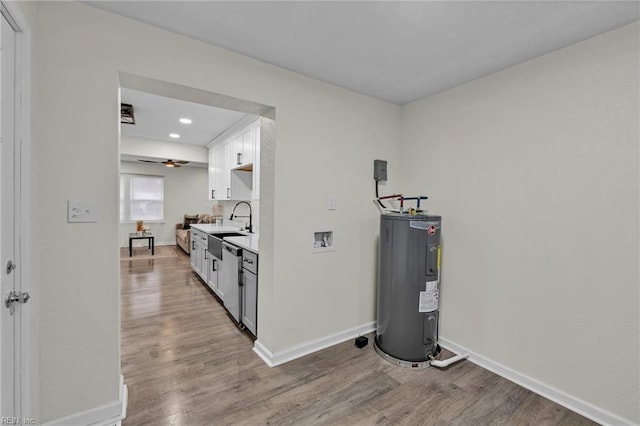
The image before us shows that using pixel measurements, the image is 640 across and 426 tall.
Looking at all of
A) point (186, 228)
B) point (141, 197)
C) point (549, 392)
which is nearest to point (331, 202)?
point (549, 392)

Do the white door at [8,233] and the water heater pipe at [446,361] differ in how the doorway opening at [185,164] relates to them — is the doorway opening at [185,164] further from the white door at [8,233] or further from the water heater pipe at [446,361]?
the water heater pipe at [446,361]

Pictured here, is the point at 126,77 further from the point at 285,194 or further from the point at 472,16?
the point at 472,16

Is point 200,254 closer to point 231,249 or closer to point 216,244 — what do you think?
point 216,244

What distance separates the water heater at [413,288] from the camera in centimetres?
222

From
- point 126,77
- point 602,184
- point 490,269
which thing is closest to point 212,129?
point 126,77

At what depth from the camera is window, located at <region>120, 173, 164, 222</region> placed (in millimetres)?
7223

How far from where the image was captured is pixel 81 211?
1534mm

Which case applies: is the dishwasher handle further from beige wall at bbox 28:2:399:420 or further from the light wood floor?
the light wood floor

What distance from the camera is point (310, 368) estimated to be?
2189 mm

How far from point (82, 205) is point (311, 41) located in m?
1.69

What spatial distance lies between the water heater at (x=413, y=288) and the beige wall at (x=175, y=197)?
6.56 metres

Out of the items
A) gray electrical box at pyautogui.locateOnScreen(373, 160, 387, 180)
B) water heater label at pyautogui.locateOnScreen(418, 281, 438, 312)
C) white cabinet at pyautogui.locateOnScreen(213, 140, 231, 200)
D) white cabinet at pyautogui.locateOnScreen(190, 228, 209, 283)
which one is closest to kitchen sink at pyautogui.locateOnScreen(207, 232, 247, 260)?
white cabinet at pyautogui.locateOnScreen(190, 228, 209, 283)

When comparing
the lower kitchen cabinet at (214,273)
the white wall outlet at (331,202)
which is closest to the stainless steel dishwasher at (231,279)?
the lower kitchen cabinet at (214,273)

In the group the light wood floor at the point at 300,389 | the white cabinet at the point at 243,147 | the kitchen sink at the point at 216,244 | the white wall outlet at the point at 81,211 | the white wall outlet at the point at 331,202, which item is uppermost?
the white cabinet at the point at 243,147
